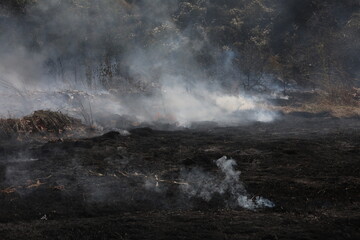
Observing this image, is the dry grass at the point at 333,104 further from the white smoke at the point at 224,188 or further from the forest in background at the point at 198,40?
the white smoke at the point at 224,188

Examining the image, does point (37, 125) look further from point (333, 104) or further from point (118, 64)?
point (333, 104)

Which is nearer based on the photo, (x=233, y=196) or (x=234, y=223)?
(x=234, y=223)

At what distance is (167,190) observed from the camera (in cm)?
569

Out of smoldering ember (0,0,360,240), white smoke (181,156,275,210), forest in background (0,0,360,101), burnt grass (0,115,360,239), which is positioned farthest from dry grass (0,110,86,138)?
forest in background (0,0,360,101)

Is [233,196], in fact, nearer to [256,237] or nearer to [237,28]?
[256,237]

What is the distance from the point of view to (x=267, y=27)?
23.7 metres

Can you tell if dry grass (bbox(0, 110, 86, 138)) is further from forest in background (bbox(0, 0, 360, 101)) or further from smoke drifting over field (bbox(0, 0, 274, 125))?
forest in background (bbox(0, 0, 360, 101))

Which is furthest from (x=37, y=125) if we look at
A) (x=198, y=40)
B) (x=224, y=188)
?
(x=198, y=40)

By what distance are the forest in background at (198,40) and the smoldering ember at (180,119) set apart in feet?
0.28

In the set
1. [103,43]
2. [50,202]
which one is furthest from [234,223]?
[103,43]

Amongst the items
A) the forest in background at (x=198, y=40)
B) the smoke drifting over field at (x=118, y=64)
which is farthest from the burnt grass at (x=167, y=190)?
the forest in background at (x=198, y=40)

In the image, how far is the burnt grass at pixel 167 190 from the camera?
13.8 ft

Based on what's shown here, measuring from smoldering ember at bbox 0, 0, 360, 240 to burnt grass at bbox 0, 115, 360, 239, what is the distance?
30 mm

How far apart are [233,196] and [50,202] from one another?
9.22 ft
